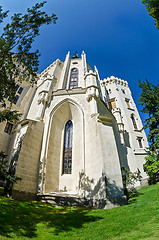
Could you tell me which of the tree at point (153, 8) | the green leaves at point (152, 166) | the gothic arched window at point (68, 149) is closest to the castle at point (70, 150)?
the gothic arched window at point (68, 149)

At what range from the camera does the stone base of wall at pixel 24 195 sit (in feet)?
29.0

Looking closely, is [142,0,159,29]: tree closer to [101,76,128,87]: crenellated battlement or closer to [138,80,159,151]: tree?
[138,80,159,151]: tree

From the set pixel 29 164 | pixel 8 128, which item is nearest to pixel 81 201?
pixel 29 164

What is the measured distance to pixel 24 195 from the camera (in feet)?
30.8

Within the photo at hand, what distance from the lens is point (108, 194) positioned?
8.57 m

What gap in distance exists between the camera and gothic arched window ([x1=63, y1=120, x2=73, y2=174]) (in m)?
13.0

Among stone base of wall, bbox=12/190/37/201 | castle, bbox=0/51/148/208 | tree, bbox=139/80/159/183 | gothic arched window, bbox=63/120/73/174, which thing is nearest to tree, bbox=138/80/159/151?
tree, bbox=139/80/159/183

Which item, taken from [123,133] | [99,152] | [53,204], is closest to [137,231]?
[99,152]

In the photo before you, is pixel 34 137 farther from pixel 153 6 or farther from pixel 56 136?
pixel 153 6

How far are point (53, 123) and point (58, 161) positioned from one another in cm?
393

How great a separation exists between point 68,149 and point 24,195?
5768 mm

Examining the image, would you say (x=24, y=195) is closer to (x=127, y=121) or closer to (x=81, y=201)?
(x=81, y=201)

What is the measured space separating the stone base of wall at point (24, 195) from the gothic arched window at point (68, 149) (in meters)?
3.64

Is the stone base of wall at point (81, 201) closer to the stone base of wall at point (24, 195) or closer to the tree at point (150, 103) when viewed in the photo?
the stone base of wall at point (24, 195)
